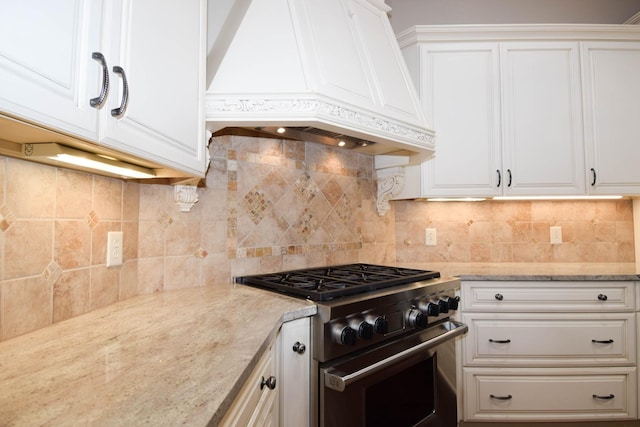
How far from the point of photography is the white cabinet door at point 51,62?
50cm

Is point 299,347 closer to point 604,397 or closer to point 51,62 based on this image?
point 51,62

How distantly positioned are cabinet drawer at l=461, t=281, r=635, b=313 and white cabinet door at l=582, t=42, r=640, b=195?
0.65 metres

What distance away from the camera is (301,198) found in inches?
77.7

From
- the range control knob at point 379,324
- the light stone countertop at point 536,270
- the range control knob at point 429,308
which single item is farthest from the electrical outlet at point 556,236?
the range control knob at point 379,324

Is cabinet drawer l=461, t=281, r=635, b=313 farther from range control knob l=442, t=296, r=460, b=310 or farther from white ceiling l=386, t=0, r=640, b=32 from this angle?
white ceiling l=386, t=0, r=640, b=32

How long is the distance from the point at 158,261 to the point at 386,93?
1.33 meters

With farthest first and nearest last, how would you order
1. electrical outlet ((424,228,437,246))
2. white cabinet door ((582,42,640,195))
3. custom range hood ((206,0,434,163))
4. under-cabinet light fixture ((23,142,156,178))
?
electrical outlet ((424,228,437,246)), white cabinet door ((582,42,640,195)), custom range hood ((206,0,434,163)), under-cabinet light fixture ((23,142,156,178))

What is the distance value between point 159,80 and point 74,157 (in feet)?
1.00

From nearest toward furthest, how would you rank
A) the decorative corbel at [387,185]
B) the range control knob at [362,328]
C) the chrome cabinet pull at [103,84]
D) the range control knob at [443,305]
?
the chrome cabinet pull at [103,84], the range control knob at [362,328], the range control knob at [443,305], the decorative corbel at [387,185]

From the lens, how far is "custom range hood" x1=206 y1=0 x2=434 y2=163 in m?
1.31

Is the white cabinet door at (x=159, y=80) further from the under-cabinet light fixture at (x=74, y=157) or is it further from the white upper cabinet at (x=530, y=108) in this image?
the white upper cabinet at (x=530, y=108)

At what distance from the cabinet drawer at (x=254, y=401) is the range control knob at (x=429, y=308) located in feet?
2.55

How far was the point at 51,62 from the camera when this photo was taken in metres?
0.57

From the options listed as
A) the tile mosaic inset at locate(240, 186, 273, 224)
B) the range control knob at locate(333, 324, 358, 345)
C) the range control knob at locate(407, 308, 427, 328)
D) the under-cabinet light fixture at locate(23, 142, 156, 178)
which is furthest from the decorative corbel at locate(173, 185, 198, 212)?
the range control knob at locate(407, 308, 427, 328)
